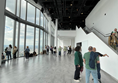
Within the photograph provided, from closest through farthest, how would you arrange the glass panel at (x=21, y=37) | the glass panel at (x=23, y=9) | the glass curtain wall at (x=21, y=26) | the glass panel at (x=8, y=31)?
1. the glass panel at (x=8, y=31)
2. the glass curtain wall at (x=21, y=26)
3. the glass panel at (x=21, y=37)
4. the glass panel at (x=23, y=9)

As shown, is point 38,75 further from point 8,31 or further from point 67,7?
point 67,7

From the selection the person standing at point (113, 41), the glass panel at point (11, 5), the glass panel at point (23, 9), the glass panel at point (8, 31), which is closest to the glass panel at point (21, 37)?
the glass panel at point (23, 9)

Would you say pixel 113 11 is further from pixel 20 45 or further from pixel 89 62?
pixel 20 45

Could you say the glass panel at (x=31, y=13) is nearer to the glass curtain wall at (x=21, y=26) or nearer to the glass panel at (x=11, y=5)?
the glass curtain wall at (x=21, y=26)

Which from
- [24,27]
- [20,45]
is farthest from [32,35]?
[20,45]

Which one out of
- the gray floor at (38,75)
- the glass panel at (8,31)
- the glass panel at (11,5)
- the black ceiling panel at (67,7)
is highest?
the black ceiling panel at (67,7)

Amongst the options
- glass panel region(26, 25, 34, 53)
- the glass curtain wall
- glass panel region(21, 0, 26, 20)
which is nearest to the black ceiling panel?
glass panel region(21, 0, 26, 20)

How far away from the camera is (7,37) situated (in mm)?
7844

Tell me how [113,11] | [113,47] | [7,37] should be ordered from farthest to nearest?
[7,37] < [113,11] < [113,47]

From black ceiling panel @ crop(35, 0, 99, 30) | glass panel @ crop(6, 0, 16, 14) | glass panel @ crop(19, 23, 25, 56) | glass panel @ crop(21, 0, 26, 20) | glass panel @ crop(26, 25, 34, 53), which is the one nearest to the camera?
glass panel @ crop(6, 0, 16, 14)

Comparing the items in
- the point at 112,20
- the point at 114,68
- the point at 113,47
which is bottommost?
the point at 114,68

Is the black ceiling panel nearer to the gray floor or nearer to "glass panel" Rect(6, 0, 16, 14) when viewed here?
"glass panel" Rect(6, 0, 16, 14)

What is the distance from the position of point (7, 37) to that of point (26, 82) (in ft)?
20.3

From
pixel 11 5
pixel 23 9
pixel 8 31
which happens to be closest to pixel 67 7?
pixel 23 9
